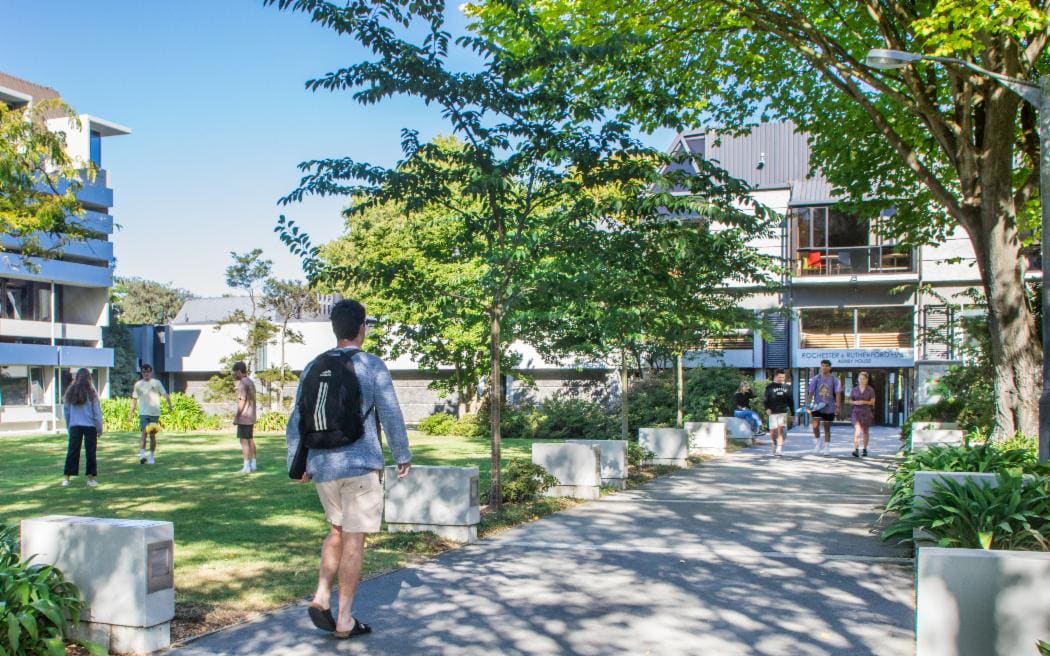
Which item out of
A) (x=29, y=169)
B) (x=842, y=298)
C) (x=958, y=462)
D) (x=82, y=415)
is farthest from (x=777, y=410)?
(x=842, y=298)

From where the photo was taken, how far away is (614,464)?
13.9 metres

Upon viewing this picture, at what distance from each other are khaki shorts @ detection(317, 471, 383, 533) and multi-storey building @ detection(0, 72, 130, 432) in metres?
37.8

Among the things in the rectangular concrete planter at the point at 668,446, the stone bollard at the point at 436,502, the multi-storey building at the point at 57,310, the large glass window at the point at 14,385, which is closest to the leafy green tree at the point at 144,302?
the multi-storey building at the point at 57,310

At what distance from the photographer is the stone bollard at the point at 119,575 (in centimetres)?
533

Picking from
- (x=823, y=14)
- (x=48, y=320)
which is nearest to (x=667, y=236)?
(x=823, y=14)

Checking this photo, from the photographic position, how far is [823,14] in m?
16.3

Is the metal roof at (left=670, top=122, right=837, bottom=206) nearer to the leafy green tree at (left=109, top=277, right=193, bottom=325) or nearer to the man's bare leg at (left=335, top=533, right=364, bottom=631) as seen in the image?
the man's bare leg at (left=335, top=533, right=364, bottom=631)

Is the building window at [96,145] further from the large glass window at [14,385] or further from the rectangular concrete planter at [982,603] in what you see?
the rectangular concrete planter at [982,603]

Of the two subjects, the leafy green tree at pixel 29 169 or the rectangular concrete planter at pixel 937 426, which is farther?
the rectangular concrete planter at pixel 937 426

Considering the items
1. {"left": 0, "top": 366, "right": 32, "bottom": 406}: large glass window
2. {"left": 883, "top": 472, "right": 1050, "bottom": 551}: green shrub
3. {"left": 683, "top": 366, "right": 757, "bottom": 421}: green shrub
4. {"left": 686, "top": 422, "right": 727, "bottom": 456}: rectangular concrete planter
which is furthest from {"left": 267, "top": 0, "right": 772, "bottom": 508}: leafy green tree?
{"left": 0, "top": 366, "right": 32, "bottom": 406}: large glass window

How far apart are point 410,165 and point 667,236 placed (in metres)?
3.03

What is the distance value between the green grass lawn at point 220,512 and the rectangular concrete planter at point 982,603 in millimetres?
4056

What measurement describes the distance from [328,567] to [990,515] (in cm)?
460

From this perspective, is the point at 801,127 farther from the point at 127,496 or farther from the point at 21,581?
the point at 21,581
